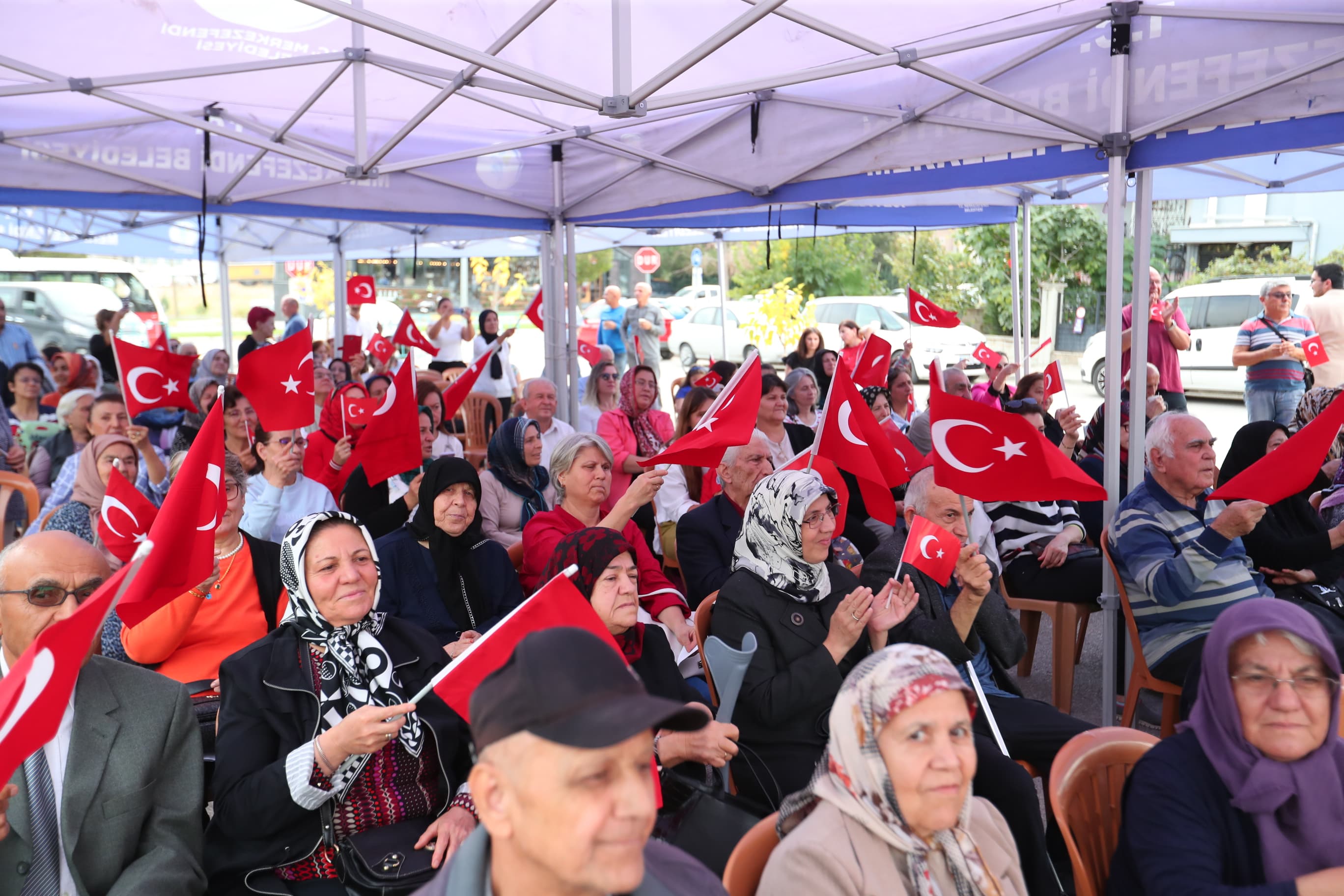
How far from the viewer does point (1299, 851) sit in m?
2.21

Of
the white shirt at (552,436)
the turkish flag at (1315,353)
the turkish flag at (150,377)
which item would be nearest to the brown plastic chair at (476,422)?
the white shirt at (552,436)

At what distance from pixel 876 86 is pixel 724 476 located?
2431 mm

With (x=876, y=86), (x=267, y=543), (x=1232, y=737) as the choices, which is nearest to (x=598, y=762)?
(x=1232, y=737)

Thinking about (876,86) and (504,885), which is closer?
(504,885)

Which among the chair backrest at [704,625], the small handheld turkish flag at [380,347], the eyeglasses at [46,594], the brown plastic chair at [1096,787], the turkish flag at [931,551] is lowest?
the brown plastic chair at [1096,787]

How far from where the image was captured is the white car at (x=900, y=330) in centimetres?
2094

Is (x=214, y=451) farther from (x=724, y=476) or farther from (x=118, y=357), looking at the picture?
(x=118, y=357)

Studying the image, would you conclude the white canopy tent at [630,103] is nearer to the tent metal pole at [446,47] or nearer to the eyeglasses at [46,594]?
the tent metal pole at [446,47]

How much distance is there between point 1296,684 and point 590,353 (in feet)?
42.2

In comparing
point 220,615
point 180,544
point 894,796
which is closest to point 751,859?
point 894,796

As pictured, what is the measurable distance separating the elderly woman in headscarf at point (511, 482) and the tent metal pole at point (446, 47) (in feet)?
5.11

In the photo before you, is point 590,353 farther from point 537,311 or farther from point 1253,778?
point 1253,778

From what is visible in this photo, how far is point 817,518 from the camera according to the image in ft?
10.8

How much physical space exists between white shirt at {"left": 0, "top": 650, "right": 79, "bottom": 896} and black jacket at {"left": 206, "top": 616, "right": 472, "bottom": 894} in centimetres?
34
